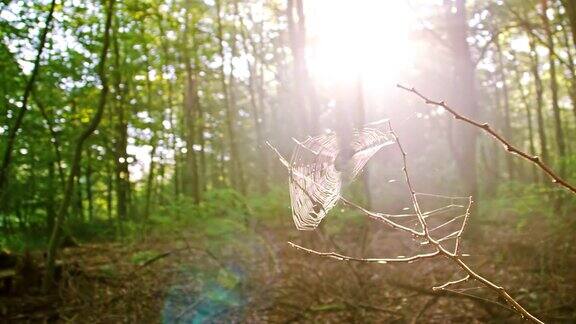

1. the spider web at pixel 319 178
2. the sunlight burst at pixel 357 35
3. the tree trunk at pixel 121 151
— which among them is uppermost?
the sunlight burst at pixel 357 35

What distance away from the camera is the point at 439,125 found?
30.2m

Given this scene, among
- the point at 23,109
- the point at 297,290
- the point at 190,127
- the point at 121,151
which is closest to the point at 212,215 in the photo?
the point at 297,290

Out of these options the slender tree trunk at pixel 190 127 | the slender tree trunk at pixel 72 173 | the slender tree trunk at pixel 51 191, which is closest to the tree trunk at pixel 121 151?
the slender tree trunk at pixel 190 127

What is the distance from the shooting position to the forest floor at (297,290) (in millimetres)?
7475

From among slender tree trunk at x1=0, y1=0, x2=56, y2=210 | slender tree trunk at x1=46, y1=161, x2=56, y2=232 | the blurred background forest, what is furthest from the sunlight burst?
slender tree trunk at x1=46, y1=161, x2=56, y2=232

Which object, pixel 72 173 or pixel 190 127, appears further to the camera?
pixel 190 127

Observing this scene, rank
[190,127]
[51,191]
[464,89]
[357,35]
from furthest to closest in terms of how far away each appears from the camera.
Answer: [190,127], [357,35], [51,191], [464,89]

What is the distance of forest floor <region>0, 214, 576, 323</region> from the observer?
24.5 feet

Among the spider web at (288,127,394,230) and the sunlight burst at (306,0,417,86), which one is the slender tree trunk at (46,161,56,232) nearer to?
the sunlight burst at (306,0,417,86)

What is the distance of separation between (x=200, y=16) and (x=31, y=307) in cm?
1226

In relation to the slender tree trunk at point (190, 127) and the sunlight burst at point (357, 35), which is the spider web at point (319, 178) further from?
the slender tree trunk at point (190, 127)

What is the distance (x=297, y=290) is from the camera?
891 centimetres

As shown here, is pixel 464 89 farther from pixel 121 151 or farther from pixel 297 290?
pixel 121 151

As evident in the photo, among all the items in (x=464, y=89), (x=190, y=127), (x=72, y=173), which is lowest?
(x=72, y=173)
